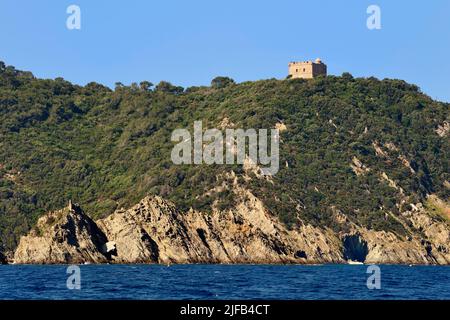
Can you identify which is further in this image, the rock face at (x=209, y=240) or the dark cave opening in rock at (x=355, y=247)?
the dark cave opening in rock at (x=355, y=247)

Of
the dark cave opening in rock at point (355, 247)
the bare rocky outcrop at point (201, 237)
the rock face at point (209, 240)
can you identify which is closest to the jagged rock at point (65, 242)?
the rock face at point (209, 240)

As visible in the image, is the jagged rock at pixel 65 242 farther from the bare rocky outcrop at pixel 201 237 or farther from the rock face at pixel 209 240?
the bare rocky outcrop at pixel 201 237

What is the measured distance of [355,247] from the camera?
182 metres

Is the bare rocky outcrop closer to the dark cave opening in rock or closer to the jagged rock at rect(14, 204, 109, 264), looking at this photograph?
the jagged rock at rect(14, 204, 109, 264)

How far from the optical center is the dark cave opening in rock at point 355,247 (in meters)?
180

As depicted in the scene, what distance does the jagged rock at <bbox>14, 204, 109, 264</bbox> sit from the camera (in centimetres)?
14738

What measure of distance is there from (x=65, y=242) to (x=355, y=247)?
62322 mm

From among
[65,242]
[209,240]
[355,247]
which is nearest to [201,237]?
[209,240]

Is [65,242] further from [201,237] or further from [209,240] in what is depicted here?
[209,240]

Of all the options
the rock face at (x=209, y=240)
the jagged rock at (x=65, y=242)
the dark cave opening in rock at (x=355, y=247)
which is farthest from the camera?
the dark cave opening in rock at (x=355, y=247)
